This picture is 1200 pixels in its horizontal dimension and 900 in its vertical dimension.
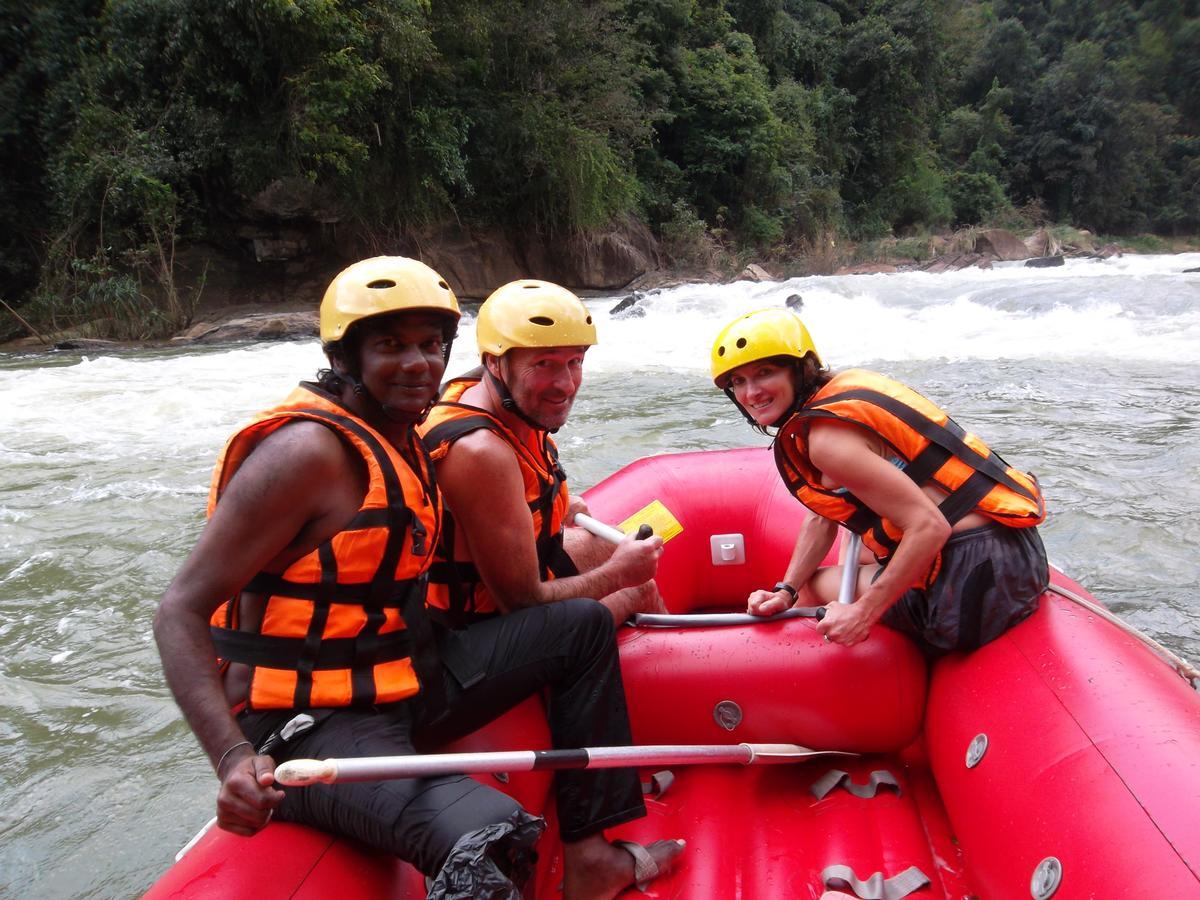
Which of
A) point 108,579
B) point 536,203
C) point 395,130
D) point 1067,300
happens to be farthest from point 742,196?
point 108,579

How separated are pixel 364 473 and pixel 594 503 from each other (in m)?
1.57

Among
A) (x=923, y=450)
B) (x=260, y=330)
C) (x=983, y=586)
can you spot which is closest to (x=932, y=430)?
(x=923, y=450)

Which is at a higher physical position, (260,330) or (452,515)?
(452,515)

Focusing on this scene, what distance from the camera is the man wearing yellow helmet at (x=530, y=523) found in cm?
180

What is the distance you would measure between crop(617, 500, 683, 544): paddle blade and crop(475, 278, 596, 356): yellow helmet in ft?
3.23

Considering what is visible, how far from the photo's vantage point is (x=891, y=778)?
2107 millimetres

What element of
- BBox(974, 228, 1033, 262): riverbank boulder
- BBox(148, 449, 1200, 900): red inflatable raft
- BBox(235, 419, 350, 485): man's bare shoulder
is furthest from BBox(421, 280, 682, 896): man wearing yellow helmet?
BBox(974, 228, 1033, 262): riverbank boulder

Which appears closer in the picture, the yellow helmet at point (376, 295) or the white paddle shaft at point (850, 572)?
the yellow helmet at point (376, 295)

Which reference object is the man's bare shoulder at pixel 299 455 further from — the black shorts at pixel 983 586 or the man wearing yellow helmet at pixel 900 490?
the black shorts at pixel 983 586

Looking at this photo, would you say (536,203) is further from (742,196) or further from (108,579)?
(108,579)

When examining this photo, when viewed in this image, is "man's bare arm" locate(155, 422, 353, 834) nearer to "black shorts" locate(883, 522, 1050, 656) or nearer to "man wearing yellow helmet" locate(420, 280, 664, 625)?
"man wearing yellow helmet" locate(420, 280, 664, 625)

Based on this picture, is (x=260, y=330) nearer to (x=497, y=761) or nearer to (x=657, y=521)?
(x=657, y=521)

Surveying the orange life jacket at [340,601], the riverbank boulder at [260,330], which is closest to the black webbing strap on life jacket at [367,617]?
the orange life jacket at [340,601]

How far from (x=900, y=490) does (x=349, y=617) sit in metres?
1.19
